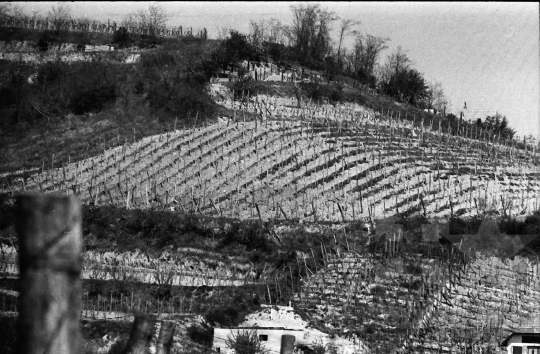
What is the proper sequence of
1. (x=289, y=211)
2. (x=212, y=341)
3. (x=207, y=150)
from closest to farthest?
(x=212, y=341)
(x=289, y=211)
(x=207, y=150)

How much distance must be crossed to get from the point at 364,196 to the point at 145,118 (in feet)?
25.0

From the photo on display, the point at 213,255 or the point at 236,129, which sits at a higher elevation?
the point at 236,129

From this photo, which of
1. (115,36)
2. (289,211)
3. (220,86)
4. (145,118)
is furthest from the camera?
(115,36)

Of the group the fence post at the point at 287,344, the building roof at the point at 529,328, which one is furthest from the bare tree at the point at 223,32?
the fence post at the point at 287,344

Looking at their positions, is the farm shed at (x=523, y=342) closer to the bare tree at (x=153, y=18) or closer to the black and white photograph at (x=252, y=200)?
Result: the black and white photograph at (x=252, y=200)

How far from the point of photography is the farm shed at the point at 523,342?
1081cm

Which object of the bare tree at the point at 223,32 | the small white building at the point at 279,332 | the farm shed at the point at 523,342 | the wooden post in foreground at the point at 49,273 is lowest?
the small white building at the point at 279,332

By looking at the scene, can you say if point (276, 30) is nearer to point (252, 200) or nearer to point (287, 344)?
point (252, 200)

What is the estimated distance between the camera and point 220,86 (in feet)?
86.1

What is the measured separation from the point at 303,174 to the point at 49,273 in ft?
56.9

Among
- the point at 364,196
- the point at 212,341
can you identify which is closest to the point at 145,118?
the point at 364,196

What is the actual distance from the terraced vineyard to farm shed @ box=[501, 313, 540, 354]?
571 cm

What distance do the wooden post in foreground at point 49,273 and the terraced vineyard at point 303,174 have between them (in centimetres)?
1509

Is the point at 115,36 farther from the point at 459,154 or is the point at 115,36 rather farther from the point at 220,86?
the point at 459,154
